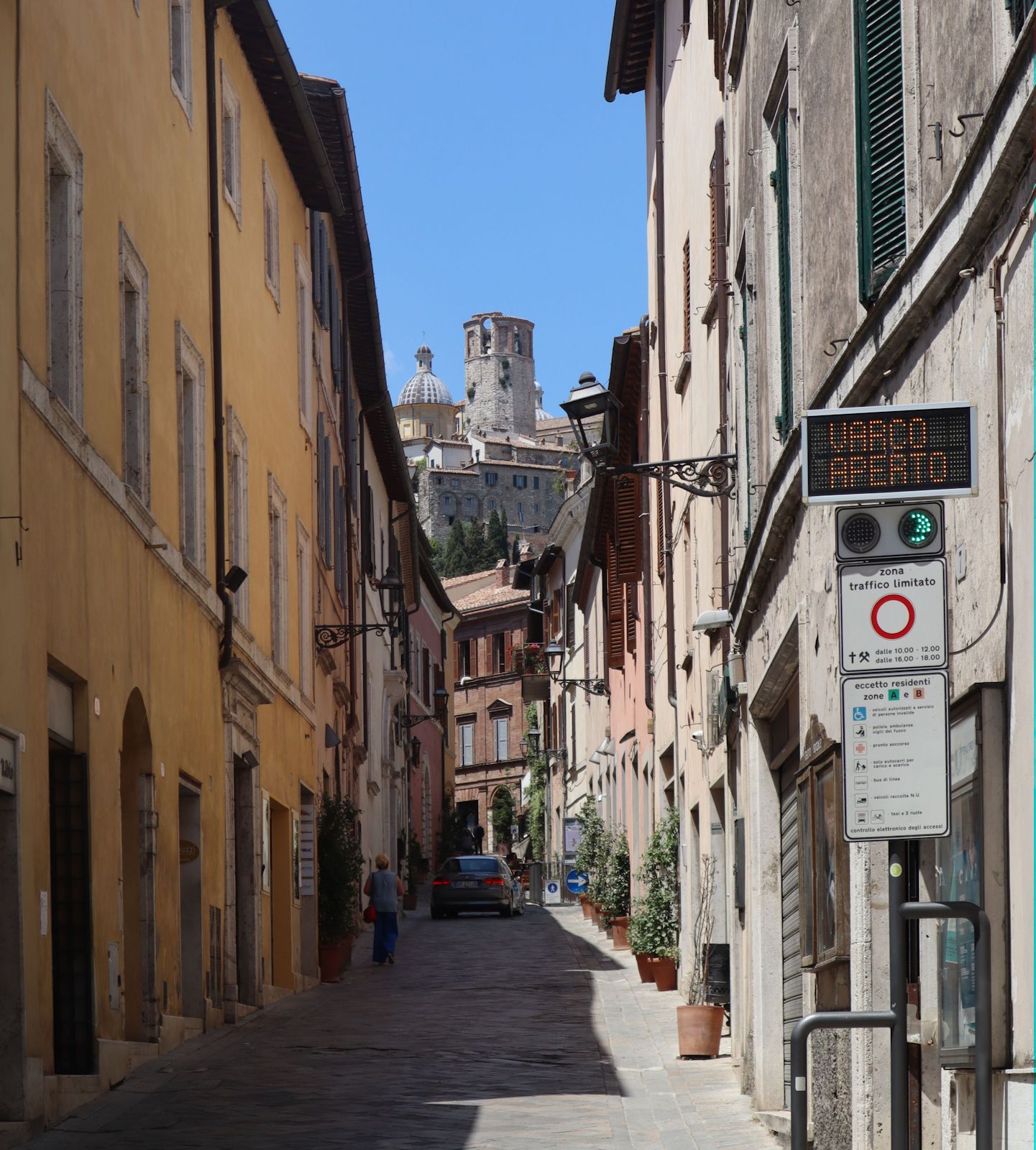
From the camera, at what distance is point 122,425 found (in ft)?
46.5

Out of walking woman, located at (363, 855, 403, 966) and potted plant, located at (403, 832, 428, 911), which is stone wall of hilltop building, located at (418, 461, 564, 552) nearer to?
potted plant, located at (403, 832, 428, 911)

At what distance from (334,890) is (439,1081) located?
11.3 m

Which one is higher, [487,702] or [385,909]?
[487,702]

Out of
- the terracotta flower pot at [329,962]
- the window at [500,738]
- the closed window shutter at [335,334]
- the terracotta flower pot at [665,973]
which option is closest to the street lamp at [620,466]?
the terracotta flower pot at [665,973]

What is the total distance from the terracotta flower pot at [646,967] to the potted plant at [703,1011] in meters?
4.11

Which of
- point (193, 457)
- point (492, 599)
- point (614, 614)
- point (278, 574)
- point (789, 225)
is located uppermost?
point (789, 225)

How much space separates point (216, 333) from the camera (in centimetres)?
1831

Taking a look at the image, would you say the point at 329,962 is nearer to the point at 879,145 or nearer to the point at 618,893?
the point at 618,893

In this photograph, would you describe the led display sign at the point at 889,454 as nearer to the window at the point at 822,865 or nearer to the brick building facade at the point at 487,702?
the window at the point at 822,865

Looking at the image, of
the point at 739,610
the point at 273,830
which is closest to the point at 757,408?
the point at 739,610

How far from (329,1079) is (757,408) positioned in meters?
5.38

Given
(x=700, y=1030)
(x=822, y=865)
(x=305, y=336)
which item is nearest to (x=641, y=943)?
(x=700, y=1030)

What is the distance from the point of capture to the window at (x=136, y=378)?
47.7ft

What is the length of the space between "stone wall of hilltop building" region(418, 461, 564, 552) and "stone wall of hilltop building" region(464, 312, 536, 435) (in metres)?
23.8
